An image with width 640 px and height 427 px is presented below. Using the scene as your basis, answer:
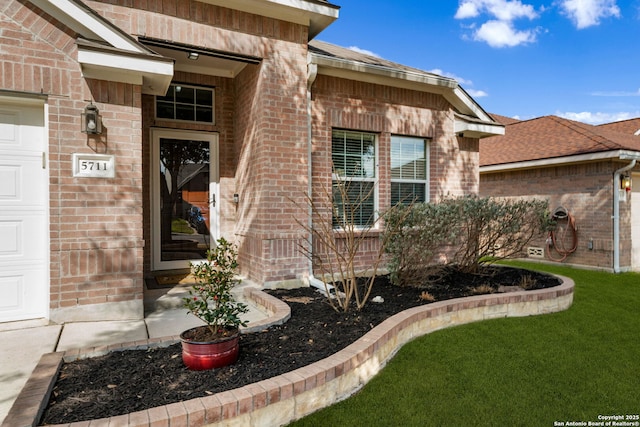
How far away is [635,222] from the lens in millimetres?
10164

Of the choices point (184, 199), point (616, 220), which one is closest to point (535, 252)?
point (616, 220)

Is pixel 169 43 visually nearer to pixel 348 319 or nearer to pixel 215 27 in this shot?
pixel 215 27

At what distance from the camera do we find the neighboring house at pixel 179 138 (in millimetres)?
4270

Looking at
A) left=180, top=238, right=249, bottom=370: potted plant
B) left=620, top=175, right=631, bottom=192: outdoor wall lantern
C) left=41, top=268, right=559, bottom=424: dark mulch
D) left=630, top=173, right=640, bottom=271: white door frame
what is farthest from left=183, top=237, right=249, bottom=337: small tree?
left=630, top=173, right=640, bottom=271: white door frame

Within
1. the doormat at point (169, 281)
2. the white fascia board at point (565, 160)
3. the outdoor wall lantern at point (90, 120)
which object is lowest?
the doormat at point (169, 281)

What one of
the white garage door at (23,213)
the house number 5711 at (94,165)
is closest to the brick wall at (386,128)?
the house number 5711 at (94,165)

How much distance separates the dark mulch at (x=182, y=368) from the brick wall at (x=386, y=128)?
2.43 meters

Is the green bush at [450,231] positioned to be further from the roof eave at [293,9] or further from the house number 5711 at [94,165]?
the house number 5711 at [94,165]

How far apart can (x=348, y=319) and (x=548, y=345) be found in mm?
2267

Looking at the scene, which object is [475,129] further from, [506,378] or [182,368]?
[182,368]

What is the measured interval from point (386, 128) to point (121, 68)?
4.64m

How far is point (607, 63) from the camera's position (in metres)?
21.7

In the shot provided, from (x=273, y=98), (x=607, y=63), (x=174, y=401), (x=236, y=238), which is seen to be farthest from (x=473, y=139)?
(x=607, y=63)

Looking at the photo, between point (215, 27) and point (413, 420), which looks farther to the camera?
point (215, 27)
